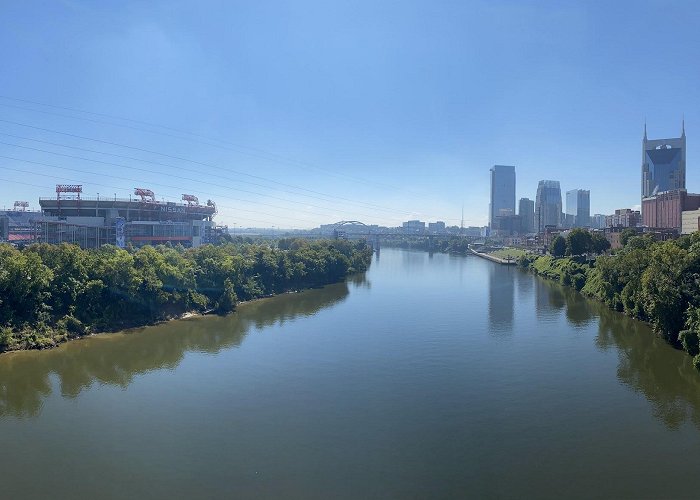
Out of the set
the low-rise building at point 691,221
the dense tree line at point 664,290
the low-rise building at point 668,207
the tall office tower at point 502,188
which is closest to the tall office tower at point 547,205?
the tall office tower at point 502,188

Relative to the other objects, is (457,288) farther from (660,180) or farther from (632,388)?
(660,180)

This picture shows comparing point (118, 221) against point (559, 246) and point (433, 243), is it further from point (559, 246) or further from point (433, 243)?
point (433, 243)

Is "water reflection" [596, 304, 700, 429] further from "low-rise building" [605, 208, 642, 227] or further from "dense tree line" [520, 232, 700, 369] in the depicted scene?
"low-rise building" [605, 208, 642, 227]

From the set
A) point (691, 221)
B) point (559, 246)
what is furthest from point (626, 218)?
point (559, 246)

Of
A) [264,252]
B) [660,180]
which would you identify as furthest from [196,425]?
[660,180]

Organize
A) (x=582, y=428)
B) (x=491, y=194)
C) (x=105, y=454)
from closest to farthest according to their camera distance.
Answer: (x=105, y=454) → (x=582, y=428) → (x=491, y=194)

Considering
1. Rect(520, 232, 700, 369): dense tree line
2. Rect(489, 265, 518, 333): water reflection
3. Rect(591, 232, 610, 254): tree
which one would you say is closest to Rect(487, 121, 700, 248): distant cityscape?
Rect(591, 232, 610, 254): tree

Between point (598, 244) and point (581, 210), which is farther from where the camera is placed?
point (581, 210)
